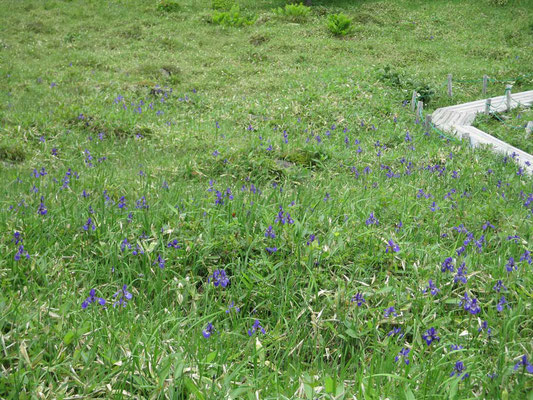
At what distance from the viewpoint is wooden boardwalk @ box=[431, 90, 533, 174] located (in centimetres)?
854

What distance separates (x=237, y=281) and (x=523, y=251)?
106 inches

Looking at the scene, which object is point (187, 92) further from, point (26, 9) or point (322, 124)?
point (26, 9)

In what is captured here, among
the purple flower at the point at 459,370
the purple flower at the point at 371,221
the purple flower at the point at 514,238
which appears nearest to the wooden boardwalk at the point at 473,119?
the purple flower at the point at 514,238

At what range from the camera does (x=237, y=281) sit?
400cm

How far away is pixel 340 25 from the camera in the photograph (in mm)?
19906

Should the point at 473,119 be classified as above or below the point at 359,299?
below

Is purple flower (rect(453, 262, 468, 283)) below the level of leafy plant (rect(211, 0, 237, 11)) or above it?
above

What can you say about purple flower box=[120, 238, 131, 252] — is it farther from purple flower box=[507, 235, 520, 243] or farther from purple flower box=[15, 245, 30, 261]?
purple flower box=[507, 235, 520, 243]

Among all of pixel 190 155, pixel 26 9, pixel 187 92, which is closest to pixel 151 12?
pixel 26 9

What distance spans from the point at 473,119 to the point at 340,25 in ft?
34.1

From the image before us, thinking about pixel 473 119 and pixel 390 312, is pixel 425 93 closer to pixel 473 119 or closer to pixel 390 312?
pixel 473 119

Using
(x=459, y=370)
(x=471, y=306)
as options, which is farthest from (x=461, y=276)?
(x=459, y=370)

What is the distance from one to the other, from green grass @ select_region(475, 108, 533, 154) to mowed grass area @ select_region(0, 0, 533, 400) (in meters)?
1.59

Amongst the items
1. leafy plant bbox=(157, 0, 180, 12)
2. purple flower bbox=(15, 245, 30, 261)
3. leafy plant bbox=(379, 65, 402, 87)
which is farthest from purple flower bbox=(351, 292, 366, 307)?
leafy plant bbox=(157, 0, 180, 12)
